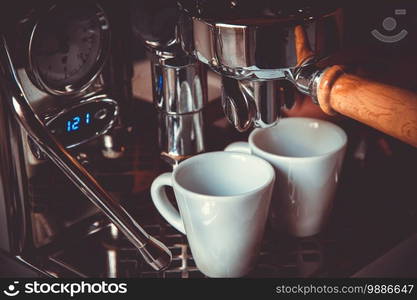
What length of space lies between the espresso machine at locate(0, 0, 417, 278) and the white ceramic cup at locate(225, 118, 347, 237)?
0.03m

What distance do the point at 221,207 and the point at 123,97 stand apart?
0.15 metres

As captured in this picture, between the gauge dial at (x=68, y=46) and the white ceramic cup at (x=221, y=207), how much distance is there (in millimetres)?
101

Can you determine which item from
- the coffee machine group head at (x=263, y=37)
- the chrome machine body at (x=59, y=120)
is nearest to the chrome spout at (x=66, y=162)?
the chrome machine body at (x=59, y=120)

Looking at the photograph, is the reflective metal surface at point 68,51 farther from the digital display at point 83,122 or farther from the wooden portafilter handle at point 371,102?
the wooden portafilter handle at point 371,102

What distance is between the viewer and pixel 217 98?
0.69m

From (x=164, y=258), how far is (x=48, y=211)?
0.43 feet

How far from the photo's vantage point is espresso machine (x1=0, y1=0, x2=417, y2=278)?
360 mm

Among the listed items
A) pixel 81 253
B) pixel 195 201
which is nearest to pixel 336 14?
pixel 195 201

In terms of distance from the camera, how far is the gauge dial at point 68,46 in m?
0.42

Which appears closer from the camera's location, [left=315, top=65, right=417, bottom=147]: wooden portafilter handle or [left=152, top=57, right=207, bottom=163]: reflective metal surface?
[left=315, top=65, right=417, bottom=147]: wooden portafilter handle

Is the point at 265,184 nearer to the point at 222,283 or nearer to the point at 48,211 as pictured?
the point at 222,283

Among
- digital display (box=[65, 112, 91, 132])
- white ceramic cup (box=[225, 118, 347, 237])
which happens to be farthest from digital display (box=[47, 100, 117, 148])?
white ceramic cup (box=[225, 118, 347, 237])

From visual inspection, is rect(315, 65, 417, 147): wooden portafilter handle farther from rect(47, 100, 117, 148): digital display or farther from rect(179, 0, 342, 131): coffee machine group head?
rect(47, 100, 117, 148): digital display

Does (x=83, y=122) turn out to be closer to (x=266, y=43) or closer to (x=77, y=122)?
(x=77, y=122)
